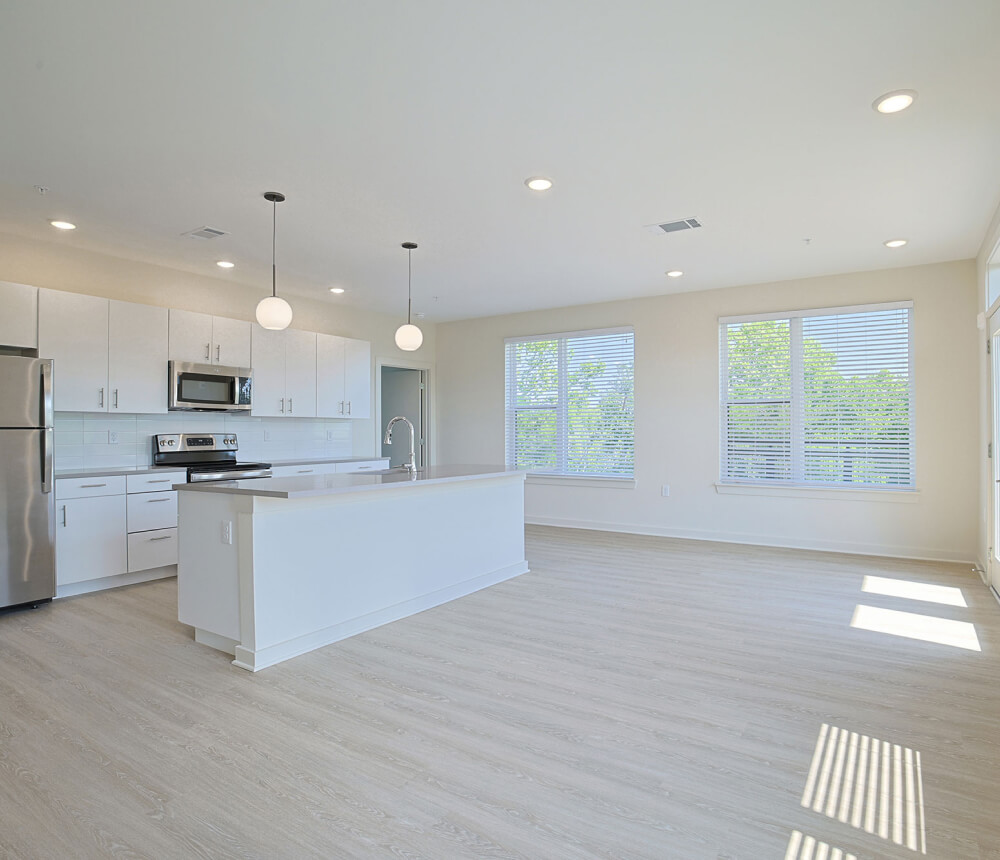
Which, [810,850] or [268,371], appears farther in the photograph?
[268,371]

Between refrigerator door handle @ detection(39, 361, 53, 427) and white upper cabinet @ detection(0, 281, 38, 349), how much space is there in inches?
12.5

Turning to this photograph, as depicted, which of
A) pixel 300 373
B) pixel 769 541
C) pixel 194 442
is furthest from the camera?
pixel 300 373

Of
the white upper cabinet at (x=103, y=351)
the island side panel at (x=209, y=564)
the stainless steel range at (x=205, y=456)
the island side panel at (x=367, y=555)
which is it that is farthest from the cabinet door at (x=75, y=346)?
the island side panel at (x=367, y=555)

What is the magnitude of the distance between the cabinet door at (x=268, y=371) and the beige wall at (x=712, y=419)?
282cm

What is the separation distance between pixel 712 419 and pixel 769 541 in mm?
1385

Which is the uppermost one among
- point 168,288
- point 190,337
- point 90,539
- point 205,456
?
point 168,288

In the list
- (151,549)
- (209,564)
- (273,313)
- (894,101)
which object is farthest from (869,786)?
(151,549)

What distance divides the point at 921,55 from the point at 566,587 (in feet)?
12.3

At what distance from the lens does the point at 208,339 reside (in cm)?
564

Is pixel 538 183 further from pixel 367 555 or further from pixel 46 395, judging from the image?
pixel 46 395

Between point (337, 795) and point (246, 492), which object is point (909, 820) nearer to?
point (337, 795)

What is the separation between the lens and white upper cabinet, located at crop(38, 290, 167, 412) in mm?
4617

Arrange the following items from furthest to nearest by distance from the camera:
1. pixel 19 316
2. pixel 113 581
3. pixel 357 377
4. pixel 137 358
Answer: pixel 357 377 → pixel 137 358 → pixel 113 581 → pixel 19 316

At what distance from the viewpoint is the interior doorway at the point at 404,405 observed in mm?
8625
